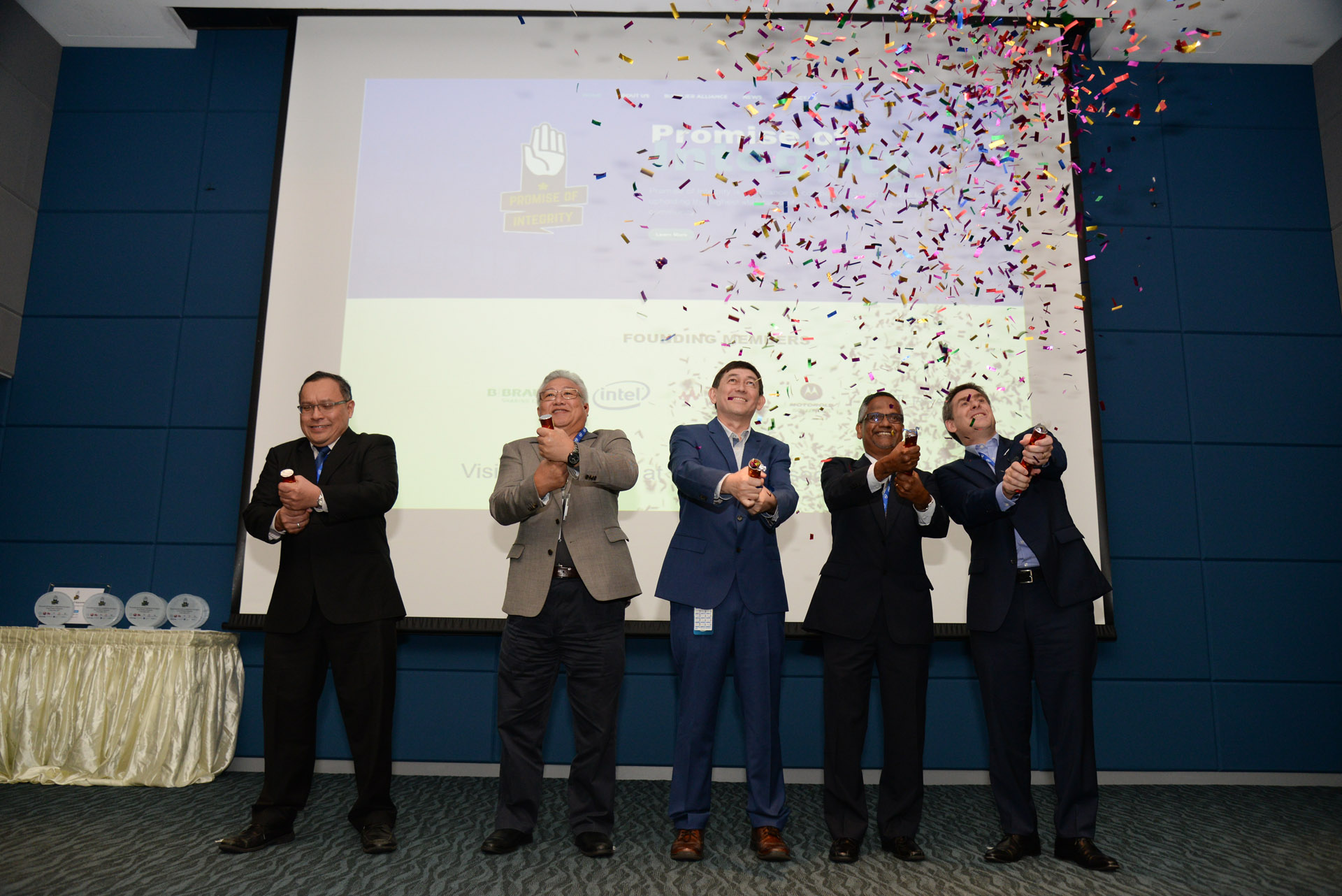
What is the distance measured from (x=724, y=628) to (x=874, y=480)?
2.20 feet

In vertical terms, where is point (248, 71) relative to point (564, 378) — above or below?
above

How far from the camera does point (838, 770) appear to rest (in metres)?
2.46

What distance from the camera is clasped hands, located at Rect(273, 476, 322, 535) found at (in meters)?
2.33

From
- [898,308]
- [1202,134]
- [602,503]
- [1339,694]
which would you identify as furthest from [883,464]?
[1202,134]

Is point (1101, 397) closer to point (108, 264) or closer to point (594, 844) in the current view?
point (594, 844)

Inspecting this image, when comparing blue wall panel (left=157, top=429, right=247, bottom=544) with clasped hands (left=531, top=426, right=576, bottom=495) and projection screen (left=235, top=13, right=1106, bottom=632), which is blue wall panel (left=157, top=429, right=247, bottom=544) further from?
clasped hands (left=531, top=426, right=576, bottom=495)

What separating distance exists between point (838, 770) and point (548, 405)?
1505 mm

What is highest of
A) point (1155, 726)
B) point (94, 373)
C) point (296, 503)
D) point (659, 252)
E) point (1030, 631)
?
point (659, 252)

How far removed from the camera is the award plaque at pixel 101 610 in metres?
3.66

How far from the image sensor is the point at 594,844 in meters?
2.41

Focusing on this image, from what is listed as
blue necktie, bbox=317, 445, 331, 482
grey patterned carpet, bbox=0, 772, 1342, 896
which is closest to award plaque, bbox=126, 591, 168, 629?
grey patterned carpet, bbox=0, 772, 1342, 896

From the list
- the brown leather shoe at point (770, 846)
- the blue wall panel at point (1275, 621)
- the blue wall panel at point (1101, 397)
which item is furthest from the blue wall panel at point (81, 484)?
the blue wall panel at point (1275, 621)

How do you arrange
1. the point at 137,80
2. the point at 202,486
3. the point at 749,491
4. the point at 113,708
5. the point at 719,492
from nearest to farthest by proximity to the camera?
the point at 749,491, the point at 719,492, the point at 113,708, the point at 202,486, the point at 137,80

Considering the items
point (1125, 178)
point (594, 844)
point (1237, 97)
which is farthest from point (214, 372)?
point (1237, 97)
